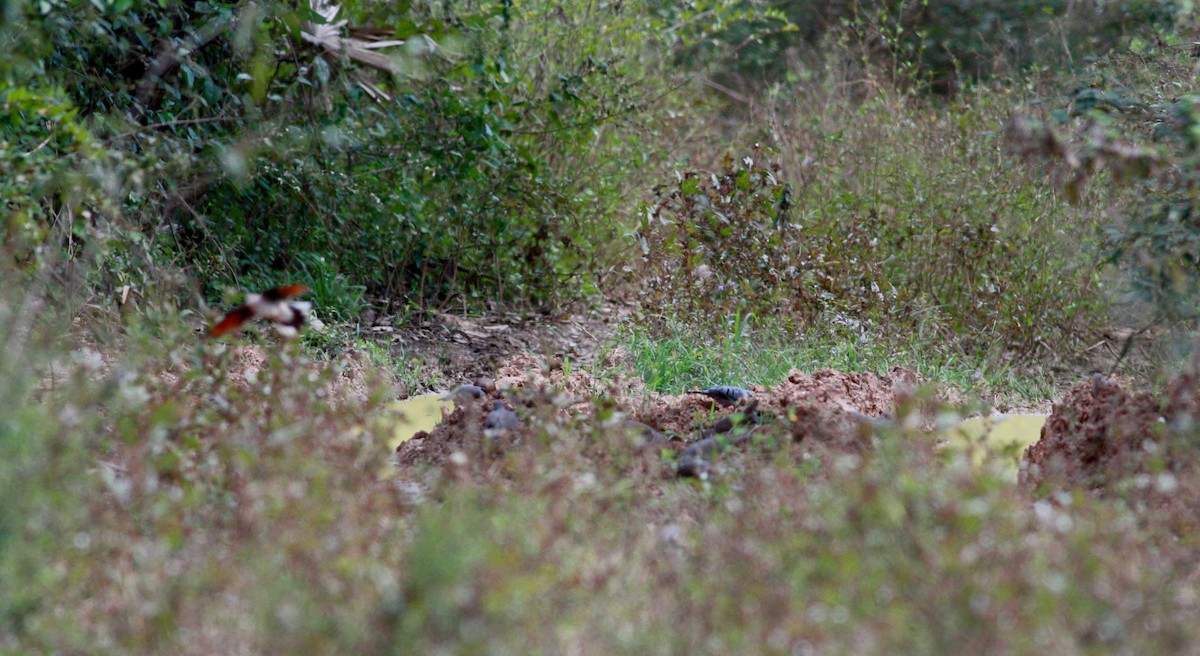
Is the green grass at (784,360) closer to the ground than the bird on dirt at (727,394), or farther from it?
closer to the ground

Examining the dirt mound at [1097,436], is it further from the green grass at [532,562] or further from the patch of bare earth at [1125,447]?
the green grass at [532,562]

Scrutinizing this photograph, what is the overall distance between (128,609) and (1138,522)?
2.18 metres

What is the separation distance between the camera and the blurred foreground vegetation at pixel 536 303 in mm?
1943

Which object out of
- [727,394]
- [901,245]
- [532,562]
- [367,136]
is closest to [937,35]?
[901,245]

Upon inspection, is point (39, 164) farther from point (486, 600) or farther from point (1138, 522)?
point (1138, 522)

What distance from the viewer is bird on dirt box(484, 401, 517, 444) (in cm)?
333

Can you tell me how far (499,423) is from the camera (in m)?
3.48

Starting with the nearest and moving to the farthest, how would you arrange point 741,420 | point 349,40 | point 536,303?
point 741,420 < point 349,40 < point 536,303

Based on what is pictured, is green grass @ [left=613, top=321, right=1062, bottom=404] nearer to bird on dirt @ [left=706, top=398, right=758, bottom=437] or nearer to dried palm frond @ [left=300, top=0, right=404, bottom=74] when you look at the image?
bird on dirt @ [left=706, top=398, right=758, bottom=437]

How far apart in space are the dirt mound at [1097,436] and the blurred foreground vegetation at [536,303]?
0.21 metres

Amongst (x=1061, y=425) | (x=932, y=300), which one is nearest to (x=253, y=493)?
(x=1061, y=425)

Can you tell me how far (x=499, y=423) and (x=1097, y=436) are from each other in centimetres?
175

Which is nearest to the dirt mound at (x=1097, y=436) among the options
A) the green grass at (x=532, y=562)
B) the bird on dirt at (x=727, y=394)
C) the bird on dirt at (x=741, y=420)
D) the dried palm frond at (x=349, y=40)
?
the green grass at (x=532, y=562)

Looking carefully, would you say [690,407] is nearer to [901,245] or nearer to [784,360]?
[784,360]
